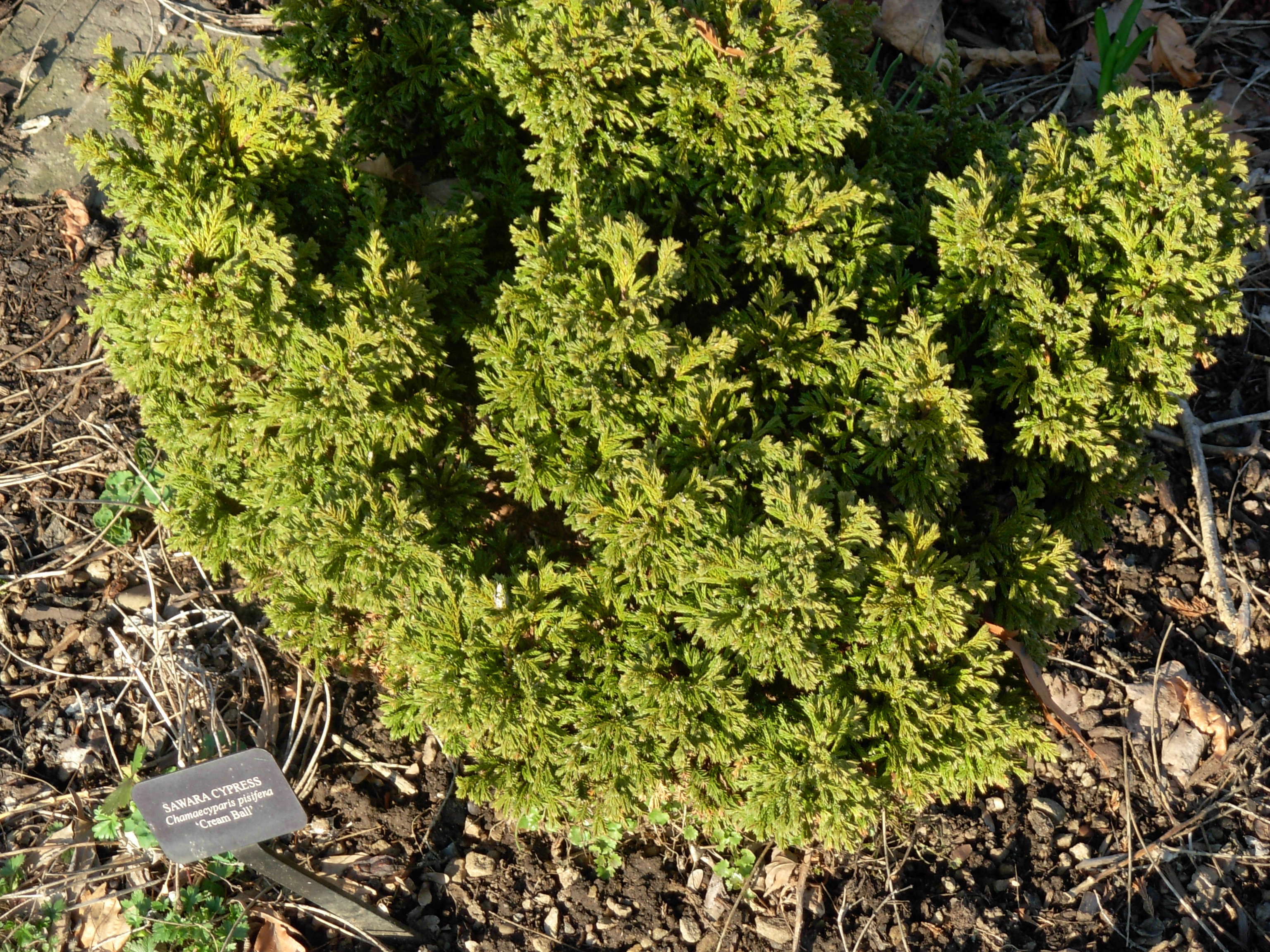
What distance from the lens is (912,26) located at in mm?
5172

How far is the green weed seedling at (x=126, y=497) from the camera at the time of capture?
4.28 m

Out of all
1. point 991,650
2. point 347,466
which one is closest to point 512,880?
point 347,466

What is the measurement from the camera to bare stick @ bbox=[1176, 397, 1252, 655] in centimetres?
397

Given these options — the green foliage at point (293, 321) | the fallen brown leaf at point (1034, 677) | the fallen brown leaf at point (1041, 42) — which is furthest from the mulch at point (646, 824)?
the fallen brown leaf at point (1041, 42)

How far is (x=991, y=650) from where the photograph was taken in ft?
9.66

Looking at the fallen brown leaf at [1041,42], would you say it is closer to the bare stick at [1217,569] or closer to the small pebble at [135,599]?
the bare stick at [1217,569]

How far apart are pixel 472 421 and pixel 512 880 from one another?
1679mm

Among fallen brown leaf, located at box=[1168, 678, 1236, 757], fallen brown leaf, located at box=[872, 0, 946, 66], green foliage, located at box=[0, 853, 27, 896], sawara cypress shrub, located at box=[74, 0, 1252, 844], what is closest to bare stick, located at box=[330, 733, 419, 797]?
sawara cypress shrub, located at box=[74, 0, 1252, 844]

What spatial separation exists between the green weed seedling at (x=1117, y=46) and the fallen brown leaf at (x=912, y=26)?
88cm

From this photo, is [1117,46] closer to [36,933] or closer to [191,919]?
[191,919]

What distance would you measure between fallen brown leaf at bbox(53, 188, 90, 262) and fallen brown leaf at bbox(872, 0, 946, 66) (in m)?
4.17

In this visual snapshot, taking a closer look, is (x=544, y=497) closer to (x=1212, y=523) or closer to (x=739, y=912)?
(x=739, y=912)

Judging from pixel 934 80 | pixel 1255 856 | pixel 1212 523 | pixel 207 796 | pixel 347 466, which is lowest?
pixel 1255 856

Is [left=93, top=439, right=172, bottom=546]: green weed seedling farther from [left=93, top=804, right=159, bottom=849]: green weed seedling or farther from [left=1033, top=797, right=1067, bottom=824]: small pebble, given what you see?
[left=1033, top=797, right=1067, bottom=824]: small pebble
